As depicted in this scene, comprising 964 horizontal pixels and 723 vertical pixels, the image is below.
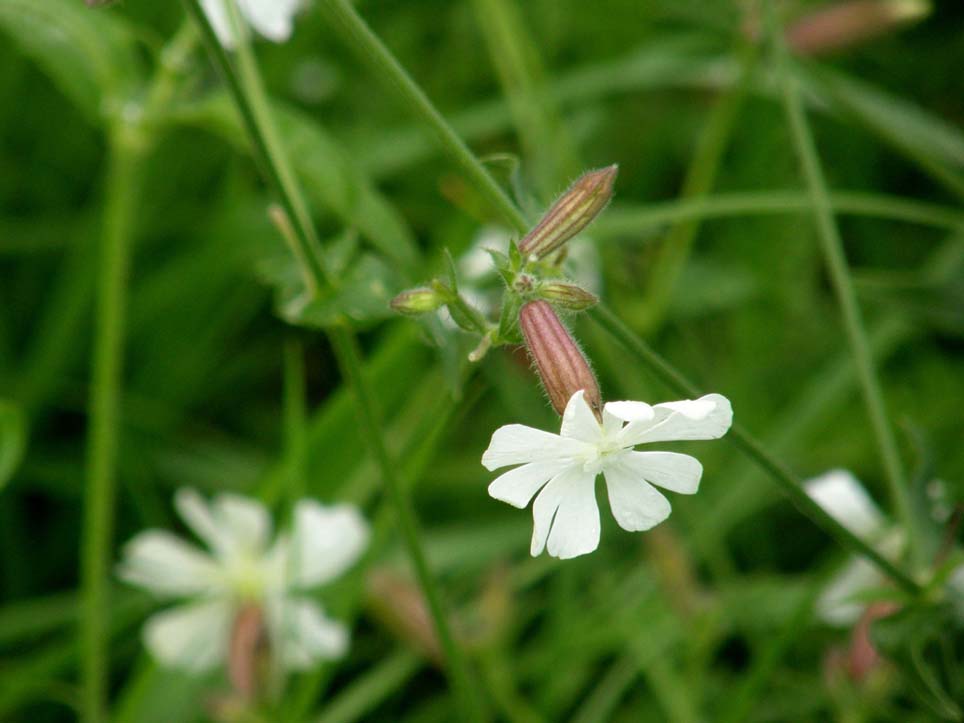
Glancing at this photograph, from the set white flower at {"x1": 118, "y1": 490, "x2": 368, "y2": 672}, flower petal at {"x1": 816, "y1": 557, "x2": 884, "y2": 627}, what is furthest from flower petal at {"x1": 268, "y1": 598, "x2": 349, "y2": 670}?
flower petal at {"x1": 816, "y1": 557, "x2": 884, "y2": 627}

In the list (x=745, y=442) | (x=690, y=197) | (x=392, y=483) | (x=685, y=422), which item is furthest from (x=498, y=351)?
(x=685, y=422)

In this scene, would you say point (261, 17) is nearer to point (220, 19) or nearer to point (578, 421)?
point (220, 19)

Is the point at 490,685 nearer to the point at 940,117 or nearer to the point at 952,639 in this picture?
the point at 952,639

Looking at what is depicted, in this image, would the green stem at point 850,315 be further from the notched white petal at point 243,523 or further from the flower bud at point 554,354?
the notched white petal at point 243,523

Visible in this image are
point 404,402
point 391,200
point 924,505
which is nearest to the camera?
point 924,505

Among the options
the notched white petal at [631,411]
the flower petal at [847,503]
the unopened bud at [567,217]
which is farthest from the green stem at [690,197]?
the notched white petal at [631,411]

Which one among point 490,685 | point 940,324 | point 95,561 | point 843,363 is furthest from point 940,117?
point 95,561

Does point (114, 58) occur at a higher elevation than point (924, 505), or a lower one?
higher
